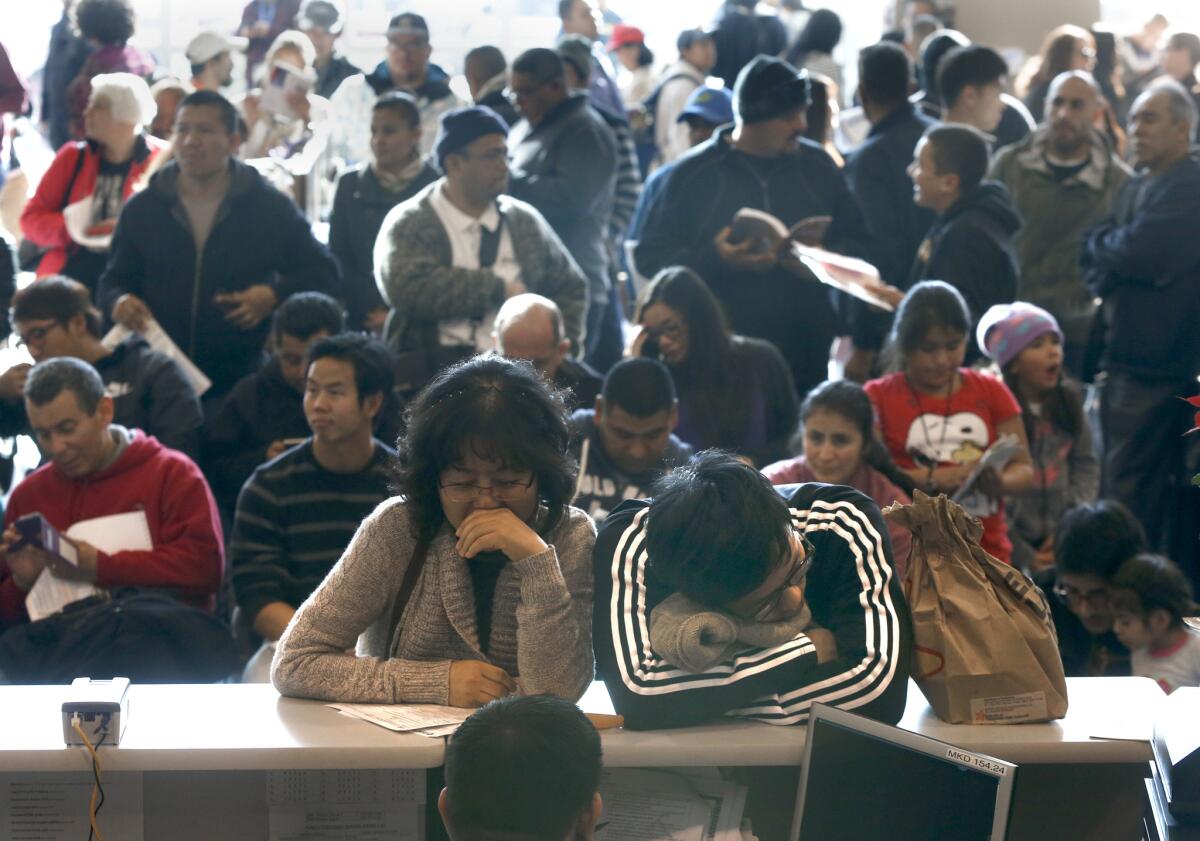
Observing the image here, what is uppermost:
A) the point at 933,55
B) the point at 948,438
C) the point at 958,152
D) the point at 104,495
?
the point at 933,55

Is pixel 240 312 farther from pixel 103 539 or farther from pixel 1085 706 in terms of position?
pixel 1085 706

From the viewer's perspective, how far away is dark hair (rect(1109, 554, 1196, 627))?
12.1 feet

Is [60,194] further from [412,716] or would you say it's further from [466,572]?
[412,716]

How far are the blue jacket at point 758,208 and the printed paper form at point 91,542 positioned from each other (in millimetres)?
2060

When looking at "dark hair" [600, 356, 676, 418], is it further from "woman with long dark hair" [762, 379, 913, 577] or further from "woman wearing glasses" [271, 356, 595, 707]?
"woman wearing glasses" [271, 356, 595, 707]

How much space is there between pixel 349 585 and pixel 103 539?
4.95ft

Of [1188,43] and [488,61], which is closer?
[488,61]

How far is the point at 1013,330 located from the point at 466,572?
2561 millimetres

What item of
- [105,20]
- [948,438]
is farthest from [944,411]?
[105,20]

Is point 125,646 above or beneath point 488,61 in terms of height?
beneath

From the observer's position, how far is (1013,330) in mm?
4613

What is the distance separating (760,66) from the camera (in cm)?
507

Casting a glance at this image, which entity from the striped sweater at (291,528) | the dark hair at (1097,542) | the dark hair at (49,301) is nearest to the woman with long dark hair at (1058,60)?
the dark hair at (1097,542)

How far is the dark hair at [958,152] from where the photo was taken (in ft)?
16.4
